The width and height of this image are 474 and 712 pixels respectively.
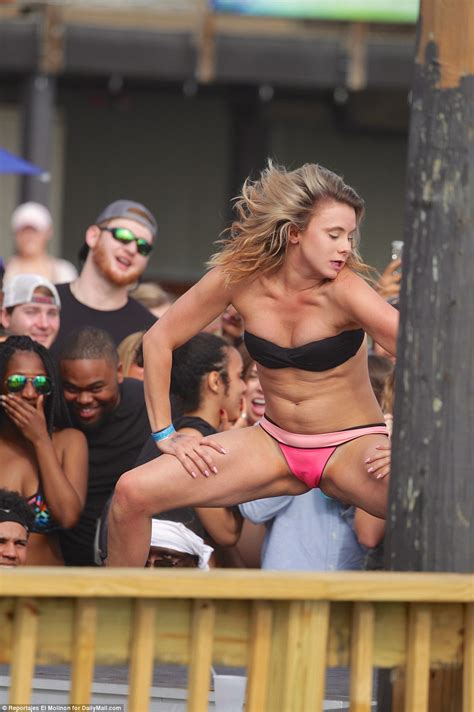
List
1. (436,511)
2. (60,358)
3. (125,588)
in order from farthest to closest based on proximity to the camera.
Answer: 1. (60,358)
2. (436,511)
3. (125,588)

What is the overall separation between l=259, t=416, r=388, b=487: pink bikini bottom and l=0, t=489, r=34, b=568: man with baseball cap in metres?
1.06

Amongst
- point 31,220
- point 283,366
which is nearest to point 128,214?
point 283,366

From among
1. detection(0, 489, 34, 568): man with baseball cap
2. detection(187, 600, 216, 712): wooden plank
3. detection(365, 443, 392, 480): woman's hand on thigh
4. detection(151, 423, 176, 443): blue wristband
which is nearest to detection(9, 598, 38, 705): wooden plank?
detection(187, 600, 216, 712): wooden plank

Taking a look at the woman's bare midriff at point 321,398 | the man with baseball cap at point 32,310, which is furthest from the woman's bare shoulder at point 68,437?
the woman's bare midriff at point 321,398

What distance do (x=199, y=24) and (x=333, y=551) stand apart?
11.3 m

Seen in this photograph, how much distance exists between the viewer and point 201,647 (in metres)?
2.98

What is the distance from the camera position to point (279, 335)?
4414 millimetres

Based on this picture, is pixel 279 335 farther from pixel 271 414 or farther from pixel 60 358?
pixel 60 358

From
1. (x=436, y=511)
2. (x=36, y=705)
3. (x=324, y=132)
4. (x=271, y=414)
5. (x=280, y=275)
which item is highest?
(x=324, y=132)

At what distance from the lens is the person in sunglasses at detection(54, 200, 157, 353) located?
6844mm

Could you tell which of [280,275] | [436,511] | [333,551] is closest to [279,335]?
[280,275]

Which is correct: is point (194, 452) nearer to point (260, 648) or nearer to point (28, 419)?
point (28, 419)

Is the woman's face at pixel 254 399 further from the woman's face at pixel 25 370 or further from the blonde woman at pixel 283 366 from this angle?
the blonde woman at pixel 283 366

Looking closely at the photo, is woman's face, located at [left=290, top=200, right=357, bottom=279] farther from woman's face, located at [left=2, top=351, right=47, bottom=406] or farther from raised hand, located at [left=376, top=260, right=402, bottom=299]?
raised hand, located at [left=376, top=260, right=402, bottom=299]
